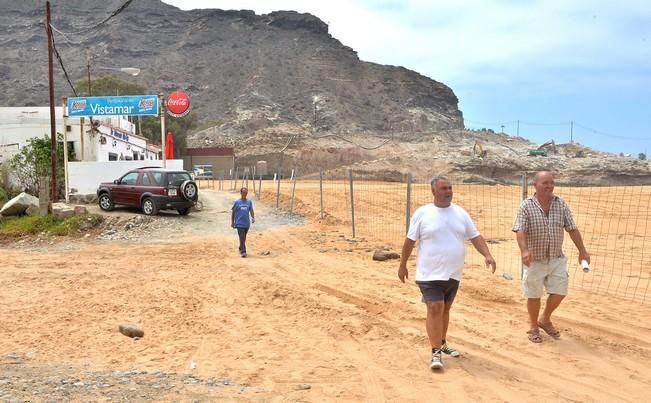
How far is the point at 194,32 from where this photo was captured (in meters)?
120

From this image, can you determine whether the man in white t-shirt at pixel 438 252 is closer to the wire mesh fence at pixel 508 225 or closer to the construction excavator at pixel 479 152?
the wire mesh fence at pixel 508 225

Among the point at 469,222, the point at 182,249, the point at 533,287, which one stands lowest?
the point at 182,249

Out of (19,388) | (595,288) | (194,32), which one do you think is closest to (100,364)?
(19,388)

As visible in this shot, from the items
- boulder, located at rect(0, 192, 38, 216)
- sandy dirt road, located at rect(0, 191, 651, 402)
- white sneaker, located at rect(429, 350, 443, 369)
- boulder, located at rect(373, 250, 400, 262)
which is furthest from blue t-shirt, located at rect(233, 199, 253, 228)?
boulder, located at rect(0, 192, 38, 216)

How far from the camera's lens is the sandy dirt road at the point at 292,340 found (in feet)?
14.9

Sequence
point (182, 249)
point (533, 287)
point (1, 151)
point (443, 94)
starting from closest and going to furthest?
point (533, 287) < point (182, 249) < point (1, 151) < point (443, 94)

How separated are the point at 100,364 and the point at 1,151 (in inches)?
1053

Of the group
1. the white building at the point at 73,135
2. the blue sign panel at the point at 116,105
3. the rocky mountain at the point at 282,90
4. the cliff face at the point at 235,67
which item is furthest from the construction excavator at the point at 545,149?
the blue sign panel at the point at 116,105

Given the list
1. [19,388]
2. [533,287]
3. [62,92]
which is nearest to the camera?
[19,388]

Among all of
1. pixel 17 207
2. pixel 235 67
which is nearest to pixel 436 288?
pixel 17 207

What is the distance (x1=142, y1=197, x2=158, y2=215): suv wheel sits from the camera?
1786 cm

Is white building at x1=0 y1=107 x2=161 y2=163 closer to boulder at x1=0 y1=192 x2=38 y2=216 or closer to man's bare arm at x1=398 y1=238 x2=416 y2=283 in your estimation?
boulder at x1=0 y1=192 x2=38 y2=216

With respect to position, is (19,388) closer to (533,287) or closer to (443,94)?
(533,287)

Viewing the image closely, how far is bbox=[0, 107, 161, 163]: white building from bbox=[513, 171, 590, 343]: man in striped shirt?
21519mm
